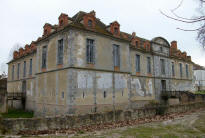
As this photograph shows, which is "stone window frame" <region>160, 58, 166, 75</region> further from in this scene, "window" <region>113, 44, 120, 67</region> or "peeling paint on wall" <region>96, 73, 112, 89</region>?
"peeling paint on wall" <region>96, 73, 112, 89</region>

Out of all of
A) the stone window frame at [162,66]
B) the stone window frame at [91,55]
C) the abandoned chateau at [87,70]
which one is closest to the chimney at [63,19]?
the abandoned chateau at [87,70]

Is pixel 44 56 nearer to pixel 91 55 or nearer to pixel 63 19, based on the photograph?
pixel 63 19

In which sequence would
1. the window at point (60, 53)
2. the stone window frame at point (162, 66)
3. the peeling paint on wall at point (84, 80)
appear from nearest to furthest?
the peeling paint on wall at point (84, 80)
the window at point (60, 53)
the stone window frame at point (162, 66)

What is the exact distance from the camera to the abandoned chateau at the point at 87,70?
1385 centimetres

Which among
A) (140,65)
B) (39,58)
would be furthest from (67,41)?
(140,65)

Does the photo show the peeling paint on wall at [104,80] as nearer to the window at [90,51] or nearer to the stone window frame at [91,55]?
the stone window frame at [91,55]

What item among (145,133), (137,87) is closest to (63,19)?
(137,87)

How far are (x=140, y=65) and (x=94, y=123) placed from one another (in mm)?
13227

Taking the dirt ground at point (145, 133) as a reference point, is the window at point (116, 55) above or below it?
above

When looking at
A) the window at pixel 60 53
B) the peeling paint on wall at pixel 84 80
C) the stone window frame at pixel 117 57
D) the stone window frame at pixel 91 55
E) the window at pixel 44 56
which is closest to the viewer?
the peeling paint on wall at pixel 84 80

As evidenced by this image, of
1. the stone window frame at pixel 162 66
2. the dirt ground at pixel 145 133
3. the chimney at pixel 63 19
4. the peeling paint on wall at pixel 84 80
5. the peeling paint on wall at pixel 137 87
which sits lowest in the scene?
the dirt ground at pixel 145 133

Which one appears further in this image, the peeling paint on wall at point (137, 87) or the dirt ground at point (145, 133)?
the peeling paint on wall at point (137, 87)

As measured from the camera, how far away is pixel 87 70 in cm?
1441

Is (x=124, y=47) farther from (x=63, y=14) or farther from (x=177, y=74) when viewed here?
(x=177, y=74)
